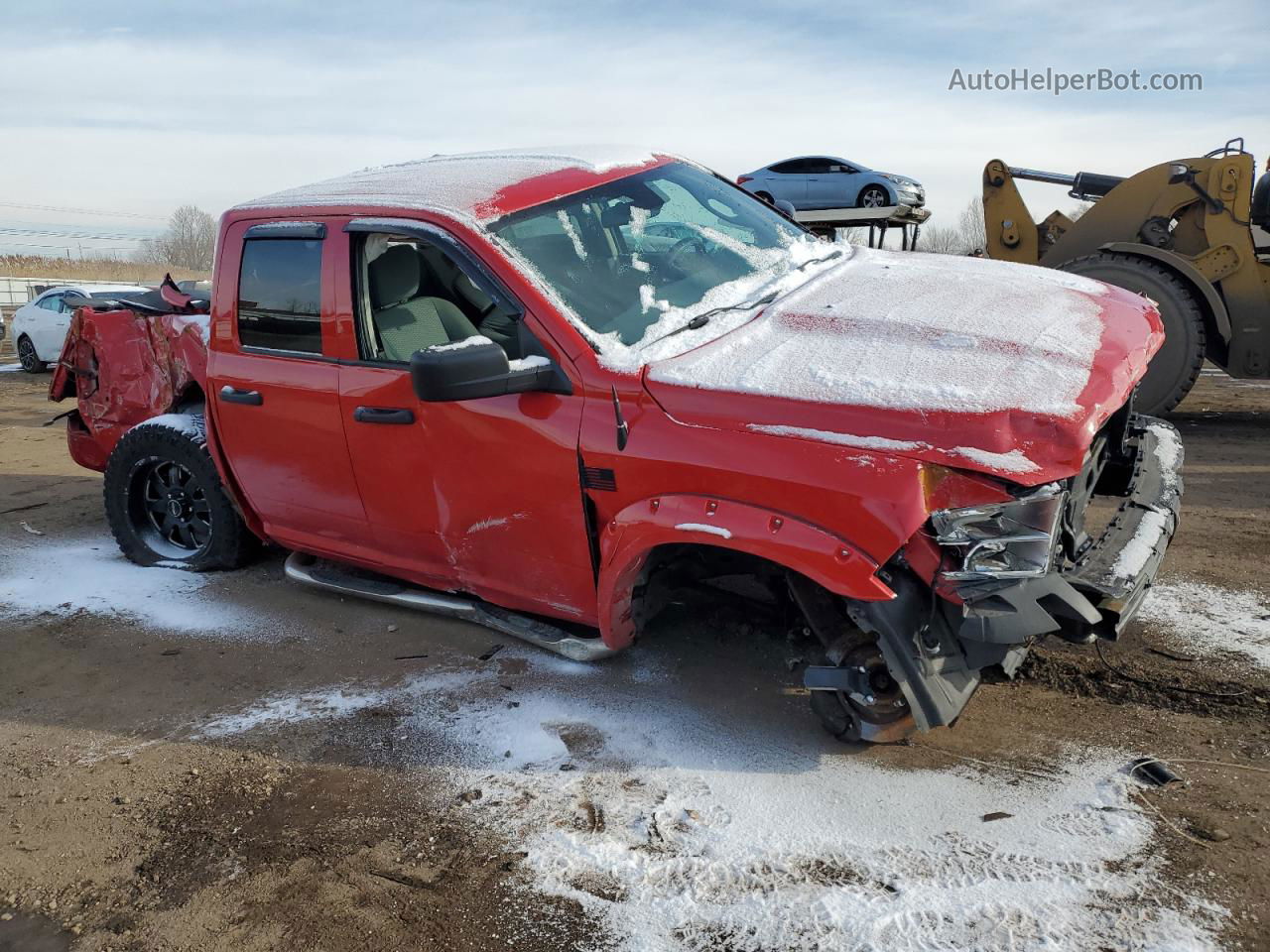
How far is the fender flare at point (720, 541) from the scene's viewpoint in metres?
2.68

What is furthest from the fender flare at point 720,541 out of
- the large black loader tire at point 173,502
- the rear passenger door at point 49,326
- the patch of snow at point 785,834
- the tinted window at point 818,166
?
the rear passenger door at point 49,326

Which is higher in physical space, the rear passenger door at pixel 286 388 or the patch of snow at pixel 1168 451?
the rear passenger door at pixel 286 388

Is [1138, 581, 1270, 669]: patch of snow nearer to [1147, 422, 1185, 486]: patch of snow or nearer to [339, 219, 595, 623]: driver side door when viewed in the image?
[1147, 422, 1185, 486]: patch of snow

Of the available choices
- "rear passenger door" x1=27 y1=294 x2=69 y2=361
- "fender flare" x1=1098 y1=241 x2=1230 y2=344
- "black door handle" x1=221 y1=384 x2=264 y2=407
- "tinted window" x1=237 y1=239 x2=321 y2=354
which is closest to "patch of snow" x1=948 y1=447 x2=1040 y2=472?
"tinted window" x1=237 y1=239 x2=321 y2=354

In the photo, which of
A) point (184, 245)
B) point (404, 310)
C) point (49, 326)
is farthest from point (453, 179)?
point (184, 245)

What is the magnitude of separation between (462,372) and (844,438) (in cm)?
115

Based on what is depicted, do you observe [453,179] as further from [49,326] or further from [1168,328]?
[49,326]

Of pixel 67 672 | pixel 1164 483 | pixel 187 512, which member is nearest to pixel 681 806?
pixel 1164 483

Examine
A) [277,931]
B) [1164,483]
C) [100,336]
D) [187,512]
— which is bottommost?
[277,931]

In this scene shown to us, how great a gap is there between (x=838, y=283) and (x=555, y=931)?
256 centimetres

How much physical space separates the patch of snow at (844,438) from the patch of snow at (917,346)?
0.10m

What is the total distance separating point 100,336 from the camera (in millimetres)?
5777

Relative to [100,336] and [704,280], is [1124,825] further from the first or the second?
[100,336]

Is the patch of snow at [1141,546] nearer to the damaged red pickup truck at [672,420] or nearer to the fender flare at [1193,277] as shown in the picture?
the damaged red pickup truck at [672,420]
